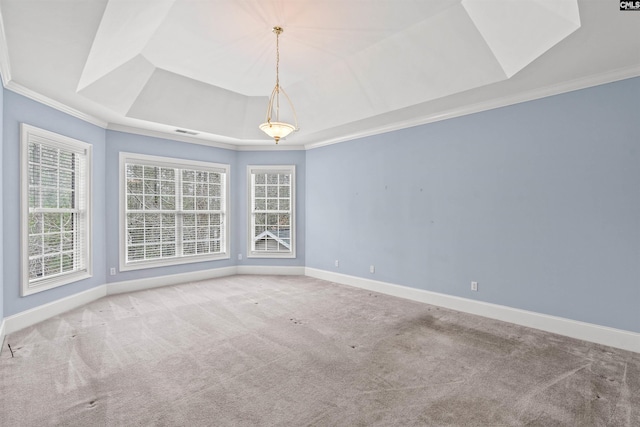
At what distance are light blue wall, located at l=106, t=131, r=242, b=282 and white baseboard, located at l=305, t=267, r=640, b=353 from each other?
3.76 metres

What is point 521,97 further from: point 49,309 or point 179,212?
point 49,309

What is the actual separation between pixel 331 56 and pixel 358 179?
240 cm

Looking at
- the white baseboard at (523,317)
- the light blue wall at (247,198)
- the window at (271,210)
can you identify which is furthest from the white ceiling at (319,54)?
the white baseboard at (523,317)

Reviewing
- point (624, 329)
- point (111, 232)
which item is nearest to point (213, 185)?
point (111, 232)

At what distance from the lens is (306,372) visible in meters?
2.91

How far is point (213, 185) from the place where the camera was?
6930mm

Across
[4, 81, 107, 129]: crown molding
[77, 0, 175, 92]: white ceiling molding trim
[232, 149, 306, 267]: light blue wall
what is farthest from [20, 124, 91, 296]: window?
[232, 149, 306, 267]: light blue wall

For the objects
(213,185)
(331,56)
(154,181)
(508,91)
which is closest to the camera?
(508,91)

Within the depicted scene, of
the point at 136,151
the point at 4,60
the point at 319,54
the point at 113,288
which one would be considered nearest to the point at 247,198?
the point at 136,151

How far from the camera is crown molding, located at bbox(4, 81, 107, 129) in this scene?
379cm

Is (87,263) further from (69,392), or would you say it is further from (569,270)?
(569,270)

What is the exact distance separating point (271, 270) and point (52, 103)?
15.5 feet

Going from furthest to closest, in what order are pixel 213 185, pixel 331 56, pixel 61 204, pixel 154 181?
pixel 213 185
pixel 154 181
pixel 61 204
pixel 331 56

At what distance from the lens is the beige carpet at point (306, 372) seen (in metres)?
2.31
